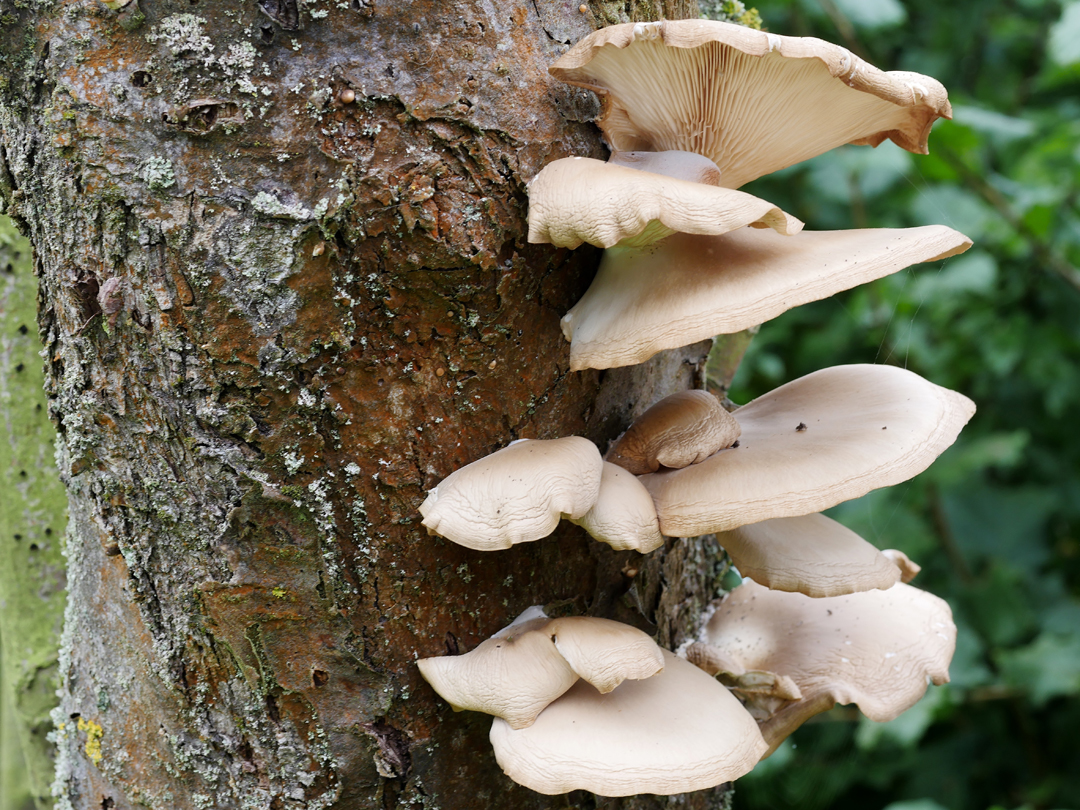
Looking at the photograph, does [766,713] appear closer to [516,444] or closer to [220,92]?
[516,444]

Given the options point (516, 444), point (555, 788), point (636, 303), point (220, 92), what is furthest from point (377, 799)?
point (220, 92)

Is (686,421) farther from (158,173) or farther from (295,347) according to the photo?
(158,173)

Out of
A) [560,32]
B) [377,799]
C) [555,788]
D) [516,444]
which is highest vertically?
[560,32]

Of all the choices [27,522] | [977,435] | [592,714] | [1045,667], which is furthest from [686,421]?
[977,435]

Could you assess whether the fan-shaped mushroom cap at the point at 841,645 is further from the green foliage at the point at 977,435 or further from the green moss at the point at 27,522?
the green foliage at the point at 977,435

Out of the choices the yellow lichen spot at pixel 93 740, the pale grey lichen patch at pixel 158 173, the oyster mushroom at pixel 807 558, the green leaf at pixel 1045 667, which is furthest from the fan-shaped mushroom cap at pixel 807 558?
the green leaf at pixel 1045 667
